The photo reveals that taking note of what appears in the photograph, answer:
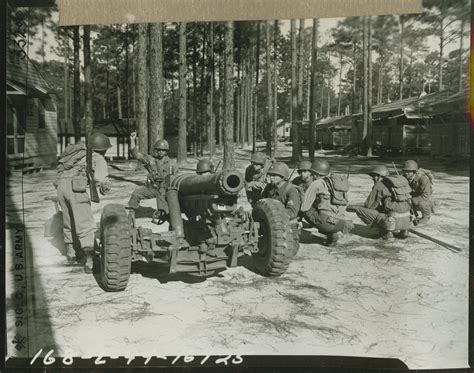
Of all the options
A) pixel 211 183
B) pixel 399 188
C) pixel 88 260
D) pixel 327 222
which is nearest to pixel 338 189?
pixel 327 222

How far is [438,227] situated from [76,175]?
394 centimetres

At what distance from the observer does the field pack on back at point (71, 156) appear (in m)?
4.59

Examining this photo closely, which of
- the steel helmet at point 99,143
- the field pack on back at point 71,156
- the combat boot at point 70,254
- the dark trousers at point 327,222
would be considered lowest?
the combat boot at point 70,254

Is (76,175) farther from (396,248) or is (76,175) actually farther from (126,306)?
(396,248)

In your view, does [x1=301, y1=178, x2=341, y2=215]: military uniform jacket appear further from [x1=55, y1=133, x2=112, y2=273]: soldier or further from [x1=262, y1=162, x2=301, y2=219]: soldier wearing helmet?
[x1=55, y1=133, x2=112, y2=273]: soldier

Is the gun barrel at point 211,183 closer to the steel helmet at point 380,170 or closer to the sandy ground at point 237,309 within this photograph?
the sandy ground at point 237,309

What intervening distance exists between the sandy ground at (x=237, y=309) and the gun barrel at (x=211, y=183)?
96 centimetres

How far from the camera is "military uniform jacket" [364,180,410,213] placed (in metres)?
5.87

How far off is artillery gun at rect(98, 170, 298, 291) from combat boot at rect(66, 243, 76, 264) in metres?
0.33

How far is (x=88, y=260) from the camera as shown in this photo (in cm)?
470

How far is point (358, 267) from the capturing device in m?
4.98

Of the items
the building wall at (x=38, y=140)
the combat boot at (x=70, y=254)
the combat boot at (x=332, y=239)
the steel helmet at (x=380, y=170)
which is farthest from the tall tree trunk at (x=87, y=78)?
the steel helmet at (x=380, y=170)

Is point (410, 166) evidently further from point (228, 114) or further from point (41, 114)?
point (228, 114)

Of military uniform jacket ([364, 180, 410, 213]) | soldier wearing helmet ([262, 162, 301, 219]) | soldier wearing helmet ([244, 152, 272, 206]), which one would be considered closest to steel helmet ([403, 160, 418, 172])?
military uniform jacket ([364, 180, 410, 213])
